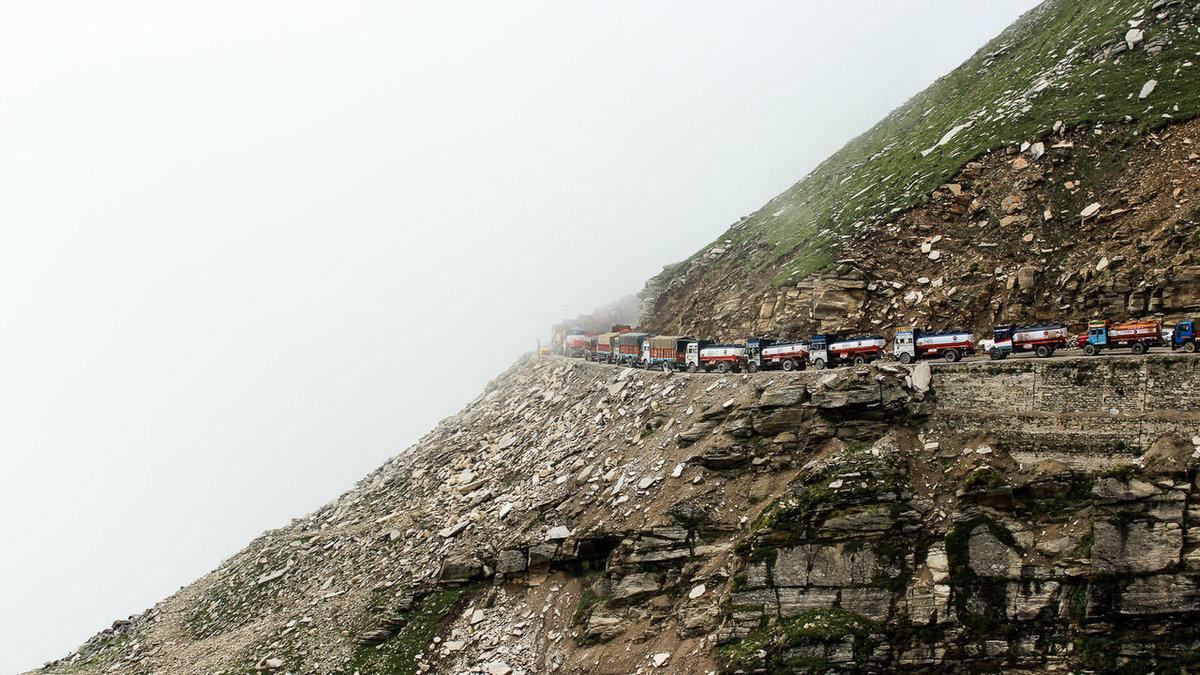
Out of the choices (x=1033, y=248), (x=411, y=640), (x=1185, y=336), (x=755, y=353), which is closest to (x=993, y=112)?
Answer: (x=1033, y=248)

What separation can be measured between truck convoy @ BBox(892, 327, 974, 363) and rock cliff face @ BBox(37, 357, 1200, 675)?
10.6 feet

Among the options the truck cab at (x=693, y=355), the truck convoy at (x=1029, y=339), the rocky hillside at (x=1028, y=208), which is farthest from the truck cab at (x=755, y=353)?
the truck convoy at (x=1029, y=339)

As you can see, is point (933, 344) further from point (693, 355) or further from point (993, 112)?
point (993, 112)

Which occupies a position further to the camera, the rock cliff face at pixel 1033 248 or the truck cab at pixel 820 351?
the truck cab at pixel 820 351

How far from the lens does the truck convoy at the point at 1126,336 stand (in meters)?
23.6

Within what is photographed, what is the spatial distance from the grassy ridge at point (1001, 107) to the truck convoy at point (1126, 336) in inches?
614

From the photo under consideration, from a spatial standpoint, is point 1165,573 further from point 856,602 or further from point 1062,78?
point 1062,78

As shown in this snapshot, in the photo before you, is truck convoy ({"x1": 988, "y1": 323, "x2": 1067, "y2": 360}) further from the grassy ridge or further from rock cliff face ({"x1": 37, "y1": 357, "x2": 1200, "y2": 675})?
the grassy ridge

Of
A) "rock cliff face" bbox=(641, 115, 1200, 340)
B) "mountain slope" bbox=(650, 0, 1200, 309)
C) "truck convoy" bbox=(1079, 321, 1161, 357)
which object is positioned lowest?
"truck convoy" bbox=(1079, 321, 1161, 357)

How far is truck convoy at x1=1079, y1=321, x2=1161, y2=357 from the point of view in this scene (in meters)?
23.6

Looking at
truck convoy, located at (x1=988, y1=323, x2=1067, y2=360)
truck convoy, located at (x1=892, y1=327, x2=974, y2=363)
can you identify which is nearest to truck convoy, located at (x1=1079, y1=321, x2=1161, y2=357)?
truck convoy, located at (x1=988, y1=323, x2=1067, y2=360)

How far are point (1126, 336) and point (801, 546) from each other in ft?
49.9

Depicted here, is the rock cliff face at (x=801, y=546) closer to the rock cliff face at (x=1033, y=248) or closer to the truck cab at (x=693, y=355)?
the truck cab at (x=693, y=355)

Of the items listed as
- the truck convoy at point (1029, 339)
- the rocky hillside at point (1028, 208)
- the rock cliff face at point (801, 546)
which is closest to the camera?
the rock cliff face at point (801, 546)
